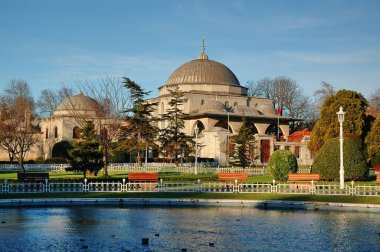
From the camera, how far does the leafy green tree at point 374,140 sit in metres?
39.7

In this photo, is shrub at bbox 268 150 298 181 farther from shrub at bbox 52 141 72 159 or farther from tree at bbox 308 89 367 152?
shrub at bbox 52 141 72 159

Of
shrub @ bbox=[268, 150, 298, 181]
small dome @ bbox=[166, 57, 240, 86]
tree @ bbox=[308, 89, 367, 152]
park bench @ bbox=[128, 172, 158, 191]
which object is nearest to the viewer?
park bench @ bbox=[128, 172, 158, 191]

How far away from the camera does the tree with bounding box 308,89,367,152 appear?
136 feet

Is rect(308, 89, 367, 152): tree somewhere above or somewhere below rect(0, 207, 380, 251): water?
above

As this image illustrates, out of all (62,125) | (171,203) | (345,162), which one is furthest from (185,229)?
(62,125)

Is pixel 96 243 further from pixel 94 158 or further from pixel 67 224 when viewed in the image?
pixel 94 158

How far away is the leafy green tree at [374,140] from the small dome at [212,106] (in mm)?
19610

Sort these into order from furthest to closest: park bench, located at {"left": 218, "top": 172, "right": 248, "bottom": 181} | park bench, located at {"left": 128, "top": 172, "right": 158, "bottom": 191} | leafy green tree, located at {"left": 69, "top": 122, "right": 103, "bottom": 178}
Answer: leafy green tree, located at {"left": 69, "top": 122, "right": 103, "bottom": 178}, park bench, located at {"left": 218, "top": 172, "right": 248, "bottom": 181}, park bench, located at {"left": 128, "top": 172, "right": 158, "bottom": 191}

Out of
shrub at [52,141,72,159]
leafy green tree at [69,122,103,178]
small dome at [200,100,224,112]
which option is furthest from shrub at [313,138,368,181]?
shrub at [52,141,72,159]

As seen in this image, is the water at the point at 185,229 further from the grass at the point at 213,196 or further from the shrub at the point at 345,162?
the shrub at the point at 345,162

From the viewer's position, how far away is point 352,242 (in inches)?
421

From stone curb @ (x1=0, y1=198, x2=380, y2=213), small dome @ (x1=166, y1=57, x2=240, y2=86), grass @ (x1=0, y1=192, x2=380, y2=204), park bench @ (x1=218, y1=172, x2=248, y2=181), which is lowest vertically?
stone curb @ (x1=0, y1=198, x2=380, y2=213)

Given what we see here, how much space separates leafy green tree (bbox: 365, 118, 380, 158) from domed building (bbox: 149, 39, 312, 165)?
1338cm

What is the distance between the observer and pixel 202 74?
62.5 m
